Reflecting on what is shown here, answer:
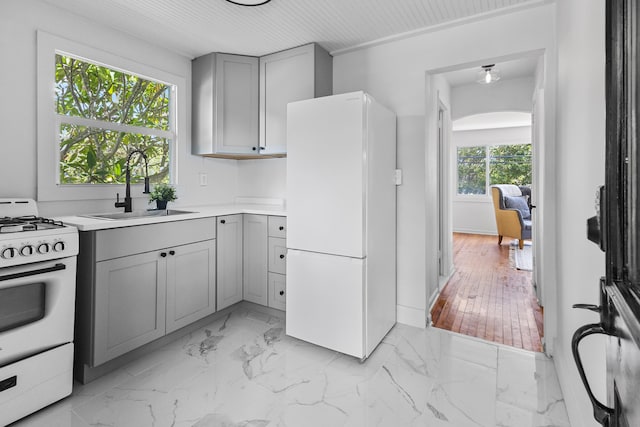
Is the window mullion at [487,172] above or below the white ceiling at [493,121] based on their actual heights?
below

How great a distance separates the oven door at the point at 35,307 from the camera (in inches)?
60.4

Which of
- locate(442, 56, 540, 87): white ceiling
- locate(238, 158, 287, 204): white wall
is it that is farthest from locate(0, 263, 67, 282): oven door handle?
locate(442, 56, 540, 87): white ceiling

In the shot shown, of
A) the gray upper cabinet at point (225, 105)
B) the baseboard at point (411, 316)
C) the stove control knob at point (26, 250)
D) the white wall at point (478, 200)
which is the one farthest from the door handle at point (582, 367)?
the white wall at point (478, 200)

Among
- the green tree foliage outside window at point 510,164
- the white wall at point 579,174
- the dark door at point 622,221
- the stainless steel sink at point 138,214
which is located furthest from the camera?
the green tree foliage outside window at point 510,164

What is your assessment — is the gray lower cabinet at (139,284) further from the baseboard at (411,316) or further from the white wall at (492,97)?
the white wall at (492,97)

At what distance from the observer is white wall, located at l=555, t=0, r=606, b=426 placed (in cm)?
120

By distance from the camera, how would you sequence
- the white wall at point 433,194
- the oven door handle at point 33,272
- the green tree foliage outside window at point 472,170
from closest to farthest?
the oven door handle at point 33,272 → the white wall at point 433,194 → the green tree foliage outside window at point 472,170

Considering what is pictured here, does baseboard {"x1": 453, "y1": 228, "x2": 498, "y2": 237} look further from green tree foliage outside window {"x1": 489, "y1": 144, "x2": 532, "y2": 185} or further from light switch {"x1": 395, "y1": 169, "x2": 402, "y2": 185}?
light switch {"x1": 395, "y1": 169, "x2": 402, "y2": 185}

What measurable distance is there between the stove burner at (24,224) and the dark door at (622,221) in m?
2.17

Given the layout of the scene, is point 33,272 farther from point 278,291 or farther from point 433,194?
point 433,194

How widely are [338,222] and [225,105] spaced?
1.63 m

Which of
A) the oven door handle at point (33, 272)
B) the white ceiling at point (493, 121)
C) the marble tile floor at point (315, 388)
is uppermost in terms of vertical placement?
the white ceiling at point (493, 121)

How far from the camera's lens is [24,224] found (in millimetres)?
1704

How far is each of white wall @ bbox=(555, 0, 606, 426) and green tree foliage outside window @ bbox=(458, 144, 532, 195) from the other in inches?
232
